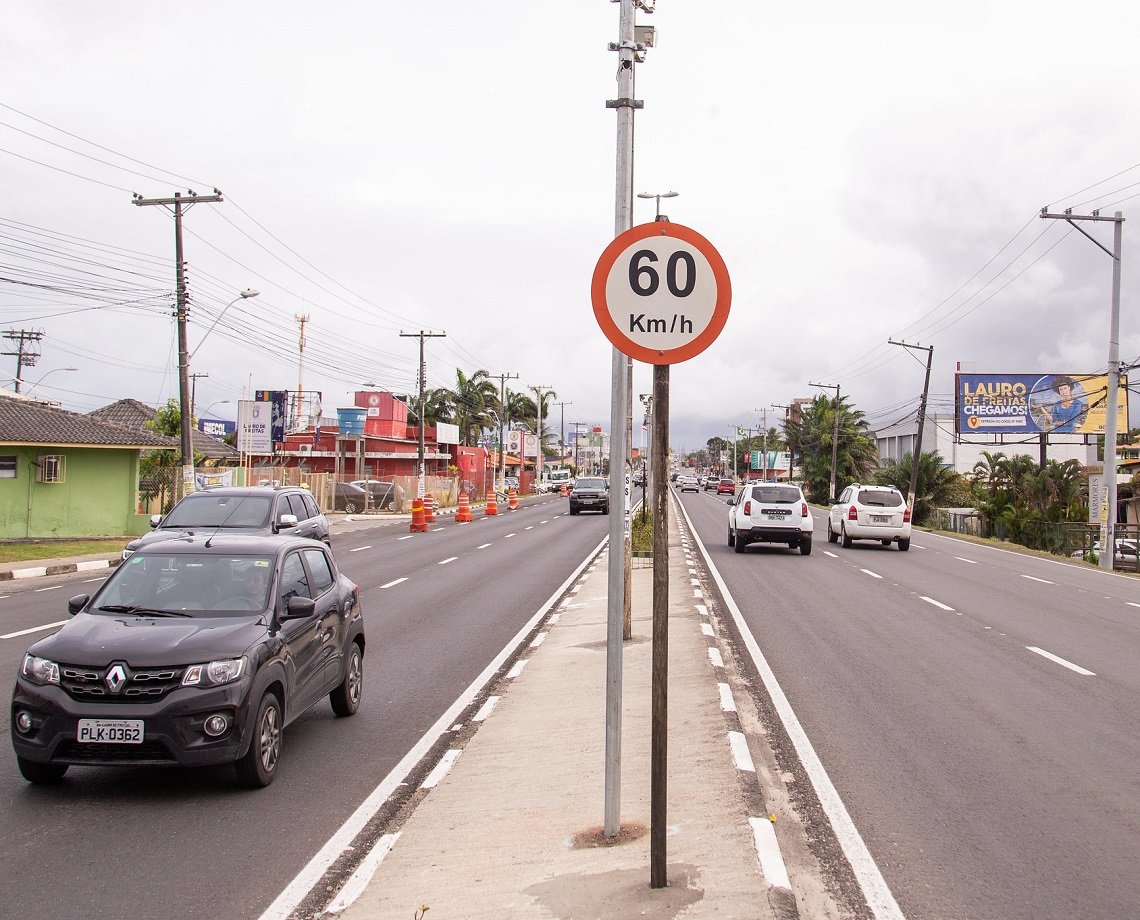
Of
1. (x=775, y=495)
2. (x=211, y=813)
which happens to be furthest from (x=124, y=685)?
(x=775, y=495)

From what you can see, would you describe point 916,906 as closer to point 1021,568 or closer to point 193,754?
point 193,754

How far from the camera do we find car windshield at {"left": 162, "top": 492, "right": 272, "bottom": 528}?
15984 millimetres

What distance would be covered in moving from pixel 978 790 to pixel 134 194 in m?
30.9

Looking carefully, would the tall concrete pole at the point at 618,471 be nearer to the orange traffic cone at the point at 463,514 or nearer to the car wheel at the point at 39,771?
the car wheel at the point at 39,771

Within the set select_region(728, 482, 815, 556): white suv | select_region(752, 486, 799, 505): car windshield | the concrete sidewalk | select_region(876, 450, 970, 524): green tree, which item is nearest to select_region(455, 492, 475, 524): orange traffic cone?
select_region(728, 482, 815, 556): white suv

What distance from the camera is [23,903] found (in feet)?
16.3

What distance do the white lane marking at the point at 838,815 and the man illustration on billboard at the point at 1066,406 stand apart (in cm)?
5372

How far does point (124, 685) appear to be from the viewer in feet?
20.6

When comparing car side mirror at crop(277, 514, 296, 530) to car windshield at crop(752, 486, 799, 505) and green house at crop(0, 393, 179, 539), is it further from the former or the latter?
green house at crop(0, 393, 179, 539)

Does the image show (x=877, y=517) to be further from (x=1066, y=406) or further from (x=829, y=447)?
(x=829, y=447)

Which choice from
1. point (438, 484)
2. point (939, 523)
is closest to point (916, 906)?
point (939, 523)

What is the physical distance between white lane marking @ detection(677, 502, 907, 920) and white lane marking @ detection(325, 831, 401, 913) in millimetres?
549

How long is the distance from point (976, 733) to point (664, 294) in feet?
17.4

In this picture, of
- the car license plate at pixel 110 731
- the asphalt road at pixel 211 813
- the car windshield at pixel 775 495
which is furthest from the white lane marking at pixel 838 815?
the car windshield at pixel 775 495
